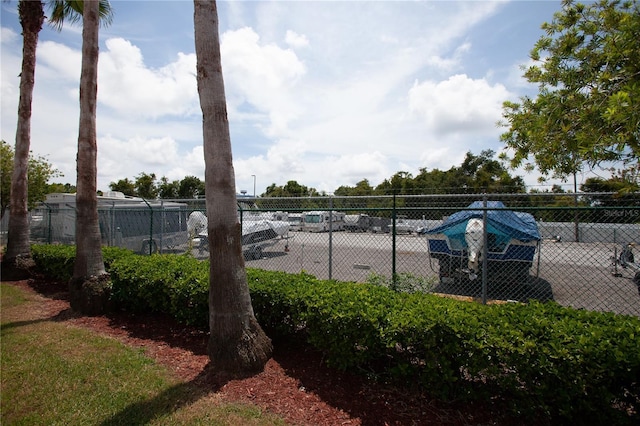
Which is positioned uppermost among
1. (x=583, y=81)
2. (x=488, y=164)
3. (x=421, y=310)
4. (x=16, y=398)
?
(x=488, y=164)

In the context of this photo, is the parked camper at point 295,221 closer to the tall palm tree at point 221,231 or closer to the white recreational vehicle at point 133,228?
the tall palm tree at point 221,231

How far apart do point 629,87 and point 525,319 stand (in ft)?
10.2

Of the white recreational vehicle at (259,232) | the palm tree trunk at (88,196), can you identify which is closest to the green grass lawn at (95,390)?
the palm tree trunk at (88,196)

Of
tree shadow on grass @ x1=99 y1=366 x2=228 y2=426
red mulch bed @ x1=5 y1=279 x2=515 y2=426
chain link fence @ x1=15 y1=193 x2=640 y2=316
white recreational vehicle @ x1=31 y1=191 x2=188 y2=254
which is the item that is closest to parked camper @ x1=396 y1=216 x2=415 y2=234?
chain link fence @ x1=15 y1=193 x2=640 y2=316

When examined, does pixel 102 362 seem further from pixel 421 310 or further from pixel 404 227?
pixel 404 227

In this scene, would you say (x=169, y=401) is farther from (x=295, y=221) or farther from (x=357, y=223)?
(x=295, y=221)

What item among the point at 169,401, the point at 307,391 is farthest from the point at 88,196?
the point at 307,391

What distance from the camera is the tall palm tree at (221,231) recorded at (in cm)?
364

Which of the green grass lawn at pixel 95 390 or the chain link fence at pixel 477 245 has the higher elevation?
the chain link fence at pixel 477 245

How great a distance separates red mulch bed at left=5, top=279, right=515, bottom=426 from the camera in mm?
2943

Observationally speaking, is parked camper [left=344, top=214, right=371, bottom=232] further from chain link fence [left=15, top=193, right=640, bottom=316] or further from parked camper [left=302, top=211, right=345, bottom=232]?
parked camper [left=302, top=211, right=345, bottom=232]

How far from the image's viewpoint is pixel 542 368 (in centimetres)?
261

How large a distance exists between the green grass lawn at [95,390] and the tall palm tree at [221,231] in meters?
0.47

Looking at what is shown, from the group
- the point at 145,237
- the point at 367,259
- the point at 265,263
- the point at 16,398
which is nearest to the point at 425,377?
the point at 16,398
